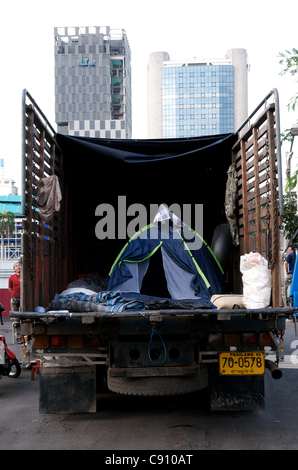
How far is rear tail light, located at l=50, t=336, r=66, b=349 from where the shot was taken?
15.7ft

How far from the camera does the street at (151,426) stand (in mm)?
4262

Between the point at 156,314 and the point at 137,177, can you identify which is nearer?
the point at 156,314

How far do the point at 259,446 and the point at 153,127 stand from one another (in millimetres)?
118996

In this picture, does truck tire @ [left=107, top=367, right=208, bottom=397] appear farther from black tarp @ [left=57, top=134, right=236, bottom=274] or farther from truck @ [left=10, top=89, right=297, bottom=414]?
black tarp @ [left=57, top=134, right=236, bottom=274]

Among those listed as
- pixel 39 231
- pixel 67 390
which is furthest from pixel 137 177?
pixel 67 390

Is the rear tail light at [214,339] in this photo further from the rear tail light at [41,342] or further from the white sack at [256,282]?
the rear tail light at [41,342]

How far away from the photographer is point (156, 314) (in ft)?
14.5

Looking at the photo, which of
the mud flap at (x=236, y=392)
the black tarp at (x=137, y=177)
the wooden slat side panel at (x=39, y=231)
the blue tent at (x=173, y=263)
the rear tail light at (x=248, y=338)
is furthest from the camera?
the black tarp at (x=137, y=177)

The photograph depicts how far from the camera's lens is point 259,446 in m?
4.21

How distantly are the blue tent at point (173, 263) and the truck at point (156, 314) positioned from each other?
31 cm

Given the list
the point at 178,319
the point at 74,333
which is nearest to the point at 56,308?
the point at 74,333

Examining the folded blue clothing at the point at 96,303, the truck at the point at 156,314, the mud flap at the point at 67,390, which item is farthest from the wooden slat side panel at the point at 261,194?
the mud flap at the point at 67,390

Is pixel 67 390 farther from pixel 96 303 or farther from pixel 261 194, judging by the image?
pixel 261 194

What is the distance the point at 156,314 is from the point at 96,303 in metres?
1.29
